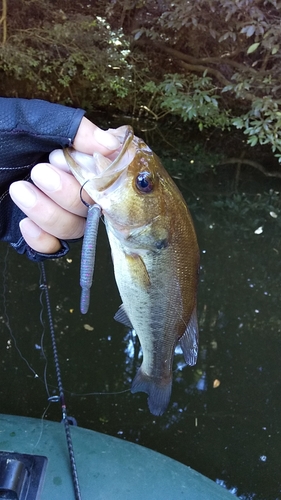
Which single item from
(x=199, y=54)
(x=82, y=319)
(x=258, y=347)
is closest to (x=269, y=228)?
(x=258, y=347)

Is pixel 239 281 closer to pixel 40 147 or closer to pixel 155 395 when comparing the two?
pixel 155 395

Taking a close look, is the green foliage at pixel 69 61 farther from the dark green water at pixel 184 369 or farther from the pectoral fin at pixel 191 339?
the pectoral fin at pixel 191 339

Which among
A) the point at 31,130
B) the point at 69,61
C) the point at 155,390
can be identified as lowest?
the point at 155,390

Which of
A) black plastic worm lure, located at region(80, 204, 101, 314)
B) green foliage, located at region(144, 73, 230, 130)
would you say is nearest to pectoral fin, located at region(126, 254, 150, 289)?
black plastic worm lure, located at region(80, 204, 101, 314)

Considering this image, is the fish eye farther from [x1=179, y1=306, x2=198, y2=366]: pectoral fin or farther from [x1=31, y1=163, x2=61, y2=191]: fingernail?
[x1=179, y1=306, x2=198, y2=366]: pectoral fin

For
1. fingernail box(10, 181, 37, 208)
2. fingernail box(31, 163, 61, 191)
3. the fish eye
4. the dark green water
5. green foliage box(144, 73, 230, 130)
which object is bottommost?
the dark green water

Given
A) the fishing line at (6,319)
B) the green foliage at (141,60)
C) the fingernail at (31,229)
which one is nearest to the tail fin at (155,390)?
the fingernail at (31,229)

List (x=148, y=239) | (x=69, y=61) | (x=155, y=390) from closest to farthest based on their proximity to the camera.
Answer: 1. (x=148, y=239)
2. (x=155, y=390)
3. (x=69, y=61)

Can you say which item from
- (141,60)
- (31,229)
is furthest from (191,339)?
(141,60)

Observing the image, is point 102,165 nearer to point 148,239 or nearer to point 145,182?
point 145,182
